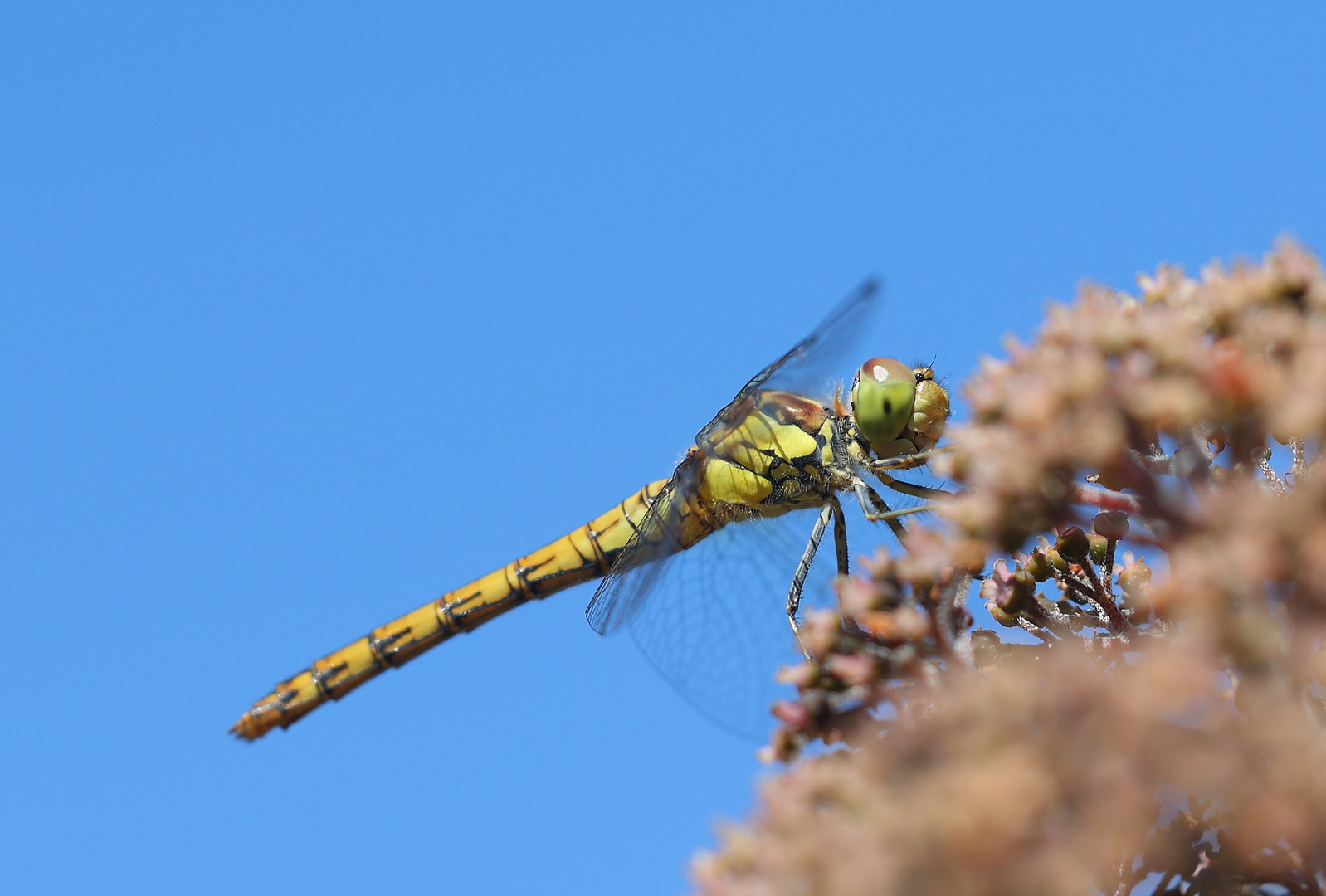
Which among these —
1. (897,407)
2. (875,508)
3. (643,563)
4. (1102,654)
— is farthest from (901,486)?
(1102,654)

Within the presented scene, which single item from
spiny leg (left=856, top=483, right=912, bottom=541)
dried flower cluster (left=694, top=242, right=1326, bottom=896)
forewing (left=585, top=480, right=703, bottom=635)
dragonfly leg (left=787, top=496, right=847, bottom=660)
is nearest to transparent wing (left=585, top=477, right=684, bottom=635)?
forewing (left=585, top=480, right=703, bottom=635)

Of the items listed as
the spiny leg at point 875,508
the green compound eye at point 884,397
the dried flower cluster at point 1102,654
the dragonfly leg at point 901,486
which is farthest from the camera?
the dragonfly leg at point 901,486

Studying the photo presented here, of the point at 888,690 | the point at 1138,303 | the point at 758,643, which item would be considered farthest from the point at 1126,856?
the point at 758,643

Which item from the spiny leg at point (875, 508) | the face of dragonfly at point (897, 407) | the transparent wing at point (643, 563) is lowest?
the spiny leg at point (875, 508)

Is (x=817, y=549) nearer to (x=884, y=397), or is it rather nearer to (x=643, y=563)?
(x=884, y=397)

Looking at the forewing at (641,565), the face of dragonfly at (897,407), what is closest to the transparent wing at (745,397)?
the forewing at (641,565)

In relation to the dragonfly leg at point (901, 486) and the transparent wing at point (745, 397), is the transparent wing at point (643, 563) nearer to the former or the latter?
the transparent wing at point (745, 397)

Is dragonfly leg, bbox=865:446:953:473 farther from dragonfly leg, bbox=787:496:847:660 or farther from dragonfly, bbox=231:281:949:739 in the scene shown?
dragonfly leg, bbox=787:496:847:660
